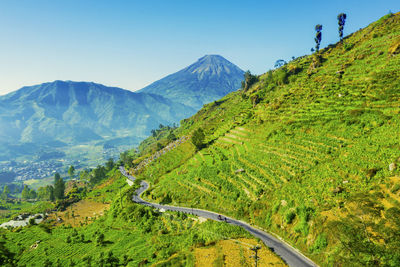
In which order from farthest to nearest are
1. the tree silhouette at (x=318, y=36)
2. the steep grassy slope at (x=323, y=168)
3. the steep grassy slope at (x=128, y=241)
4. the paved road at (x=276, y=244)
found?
the tree silhouette at (x=318, y=36), the steep grassy slope at (x=128, y=241), the paved road at (x=276, y=244), the steep grassy slope at (x=323, y=168)

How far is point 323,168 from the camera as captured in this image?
4553 centimetres

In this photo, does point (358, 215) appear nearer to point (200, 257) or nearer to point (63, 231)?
point (200, 257)

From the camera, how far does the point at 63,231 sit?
7444 cm

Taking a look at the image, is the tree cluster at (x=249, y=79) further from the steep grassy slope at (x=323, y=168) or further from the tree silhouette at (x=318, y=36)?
the steep grassy slope at (x=323, y=168)

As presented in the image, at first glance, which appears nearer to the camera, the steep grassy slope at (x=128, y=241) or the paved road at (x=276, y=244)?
the paved road at (x=276, y=244)

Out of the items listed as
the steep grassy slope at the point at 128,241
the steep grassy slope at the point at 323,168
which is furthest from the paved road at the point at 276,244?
the steep grassy slope at the point at 128,241

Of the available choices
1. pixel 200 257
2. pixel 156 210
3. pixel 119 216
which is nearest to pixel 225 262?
pixel 200 257

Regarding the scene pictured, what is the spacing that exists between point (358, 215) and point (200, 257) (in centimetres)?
2777

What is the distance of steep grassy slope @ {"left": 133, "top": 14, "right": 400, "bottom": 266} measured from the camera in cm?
3064

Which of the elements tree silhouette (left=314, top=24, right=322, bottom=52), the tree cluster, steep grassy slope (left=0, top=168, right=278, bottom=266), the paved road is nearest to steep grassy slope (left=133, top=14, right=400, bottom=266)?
the paved road

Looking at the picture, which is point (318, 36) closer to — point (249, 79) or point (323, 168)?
point (249, 79)

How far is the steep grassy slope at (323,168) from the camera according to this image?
1206 inches

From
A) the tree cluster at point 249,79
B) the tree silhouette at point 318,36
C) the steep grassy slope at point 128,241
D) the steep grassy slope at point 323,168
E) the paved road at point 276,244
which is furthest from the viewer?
the tree cluster at point 249,79

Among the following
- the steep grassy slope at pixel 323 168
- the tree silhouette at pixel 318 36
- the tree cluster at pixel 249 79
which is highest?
the tree silhouette at pixel 318 36
